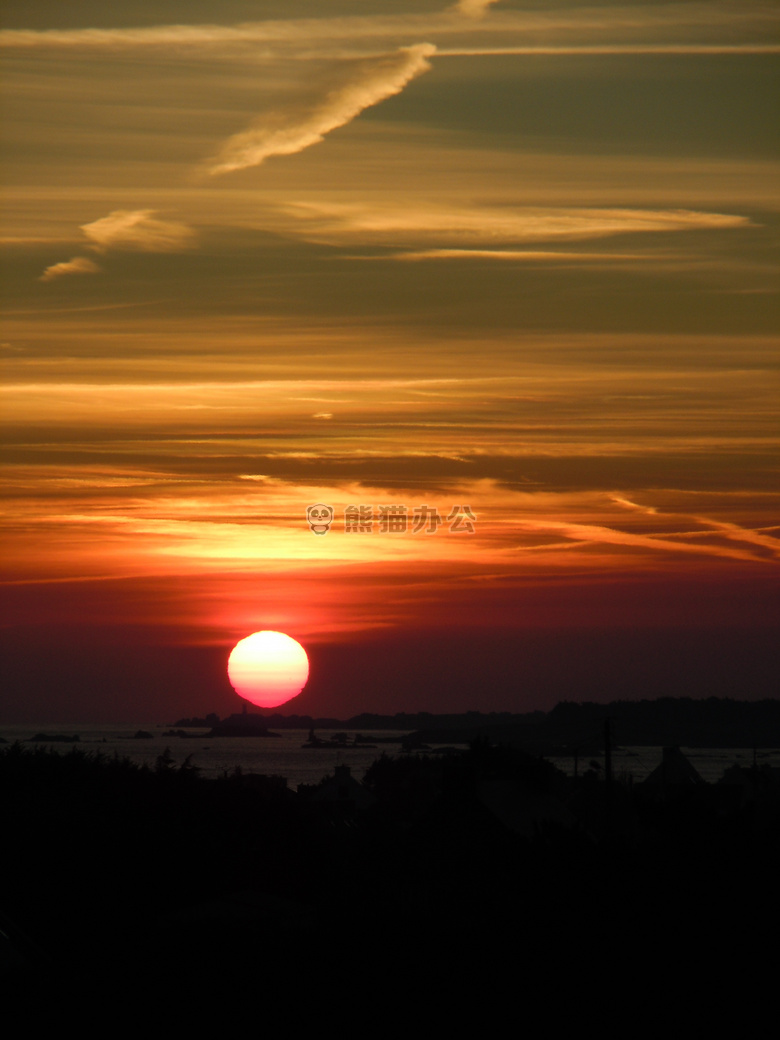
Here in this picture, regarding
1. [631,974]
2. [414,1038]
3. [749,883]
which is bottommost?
[414,1038]

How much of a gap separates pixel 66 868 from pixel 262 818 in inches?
372

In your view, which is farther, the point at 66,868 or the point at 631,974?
the point at 66,868

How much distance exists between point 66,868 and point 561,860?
26.8m

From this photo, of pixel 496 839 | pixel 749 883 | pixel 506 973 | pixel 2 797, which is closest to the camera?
pixel 749 883

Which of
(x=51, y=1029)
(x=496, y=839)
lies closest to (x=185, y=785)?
(x=496, y=839)

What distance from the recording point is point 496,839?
40.0 meters

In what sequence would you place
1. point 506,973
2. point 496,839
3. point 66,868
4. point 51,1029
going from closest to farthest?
point 506,973, point 51,1029, point 496,839, point 66,868

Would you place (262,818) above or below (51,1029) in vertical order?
above

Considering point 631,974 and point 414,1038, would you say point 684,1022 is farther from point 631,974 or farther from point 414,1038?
point 414,1038

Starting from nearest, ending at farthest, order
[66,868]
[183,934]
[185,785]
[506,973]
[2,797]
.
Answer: [506,973] < [183,934] < [66,868] < [2,797] < [185,785]

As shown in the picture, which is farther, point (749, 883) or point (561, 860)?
point (561, 860)

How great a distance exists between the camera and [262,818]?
167 ft

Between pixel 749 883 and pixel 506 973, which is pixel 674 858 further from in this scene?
pixel 506 973

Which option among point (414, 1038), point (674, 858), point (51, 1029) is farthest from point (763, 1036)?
point (51, 1029)
